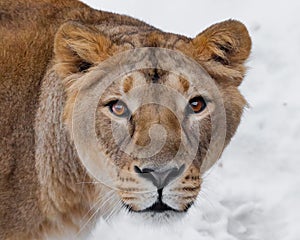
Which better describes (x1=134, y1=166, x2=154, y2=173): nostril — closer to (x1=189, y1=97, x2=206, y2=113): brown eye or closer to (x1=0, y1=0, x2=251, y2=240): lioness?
(x1=0, y1=0, x2=251, y2=240): lioness

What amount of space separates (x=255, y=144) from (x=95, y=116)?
2.17m

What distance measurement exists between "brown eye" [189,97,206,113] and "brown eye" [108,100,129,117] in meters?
0.28

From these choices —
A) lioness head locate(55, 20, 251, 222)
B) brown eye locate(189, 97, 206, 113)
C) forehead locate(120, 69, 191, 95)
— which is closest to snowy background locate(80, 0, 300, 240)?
lioness head locate(55, 20, 251, 222)

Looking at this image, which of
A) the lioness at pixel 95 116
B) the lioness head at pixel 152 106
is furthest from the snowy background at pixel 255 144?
the lioness head at pixel 152 106

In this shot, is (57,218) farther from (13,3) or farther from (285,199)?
(285,199)

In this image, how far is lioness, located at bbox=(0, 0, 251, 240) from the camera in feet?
11.1

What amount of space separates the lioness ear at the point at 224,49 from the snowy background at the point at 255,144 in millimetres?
968

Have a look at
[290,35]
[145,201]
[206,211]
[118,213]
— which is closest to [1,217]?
[118,213]

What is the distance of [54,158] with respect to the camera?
12.6 feet

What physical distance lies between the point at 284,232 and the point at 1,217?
6.36ft

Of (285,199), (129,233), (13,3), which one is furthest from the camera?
(285,199)

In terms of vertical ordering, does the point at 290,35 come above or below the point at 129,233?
above

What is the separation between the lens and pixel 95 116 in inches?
141

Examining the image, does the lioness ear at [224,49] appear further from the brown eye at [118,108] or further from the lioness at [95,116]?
the brown eye at [118,108]
